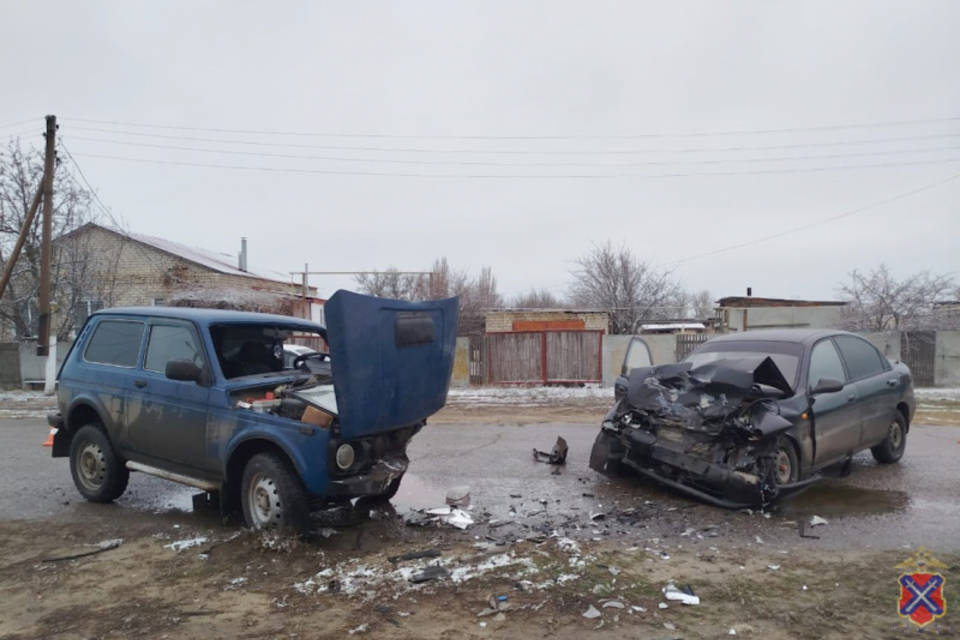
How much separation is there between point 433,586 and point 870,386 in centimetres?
555

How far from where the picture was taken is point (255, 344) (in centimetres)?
588

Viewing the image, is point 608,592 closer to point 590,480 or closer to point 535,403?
point 590,480

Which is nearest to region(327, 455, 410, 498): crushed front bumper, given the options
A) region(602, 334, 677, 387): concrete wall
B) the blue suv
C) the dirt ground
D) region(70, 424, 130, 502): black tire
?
the blue suv

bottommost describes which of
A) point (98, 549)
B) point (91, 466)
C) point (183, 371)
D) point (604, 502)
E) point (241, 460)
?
point (98, 549)

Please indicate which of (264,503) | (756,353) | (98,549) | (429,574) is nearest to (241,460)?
(264,503)

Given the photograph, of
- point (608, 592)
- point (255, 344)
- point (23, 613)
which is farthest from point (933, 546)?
point (23, 613)

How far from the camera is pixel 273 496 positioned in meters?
4.79

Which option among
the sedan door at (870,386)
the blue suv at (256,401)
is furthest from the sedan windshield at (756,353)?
the blue suv at (256,401)

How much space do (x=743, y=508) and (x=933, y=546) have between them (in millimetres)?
1375

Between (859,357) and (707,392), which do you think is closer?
(707,392)

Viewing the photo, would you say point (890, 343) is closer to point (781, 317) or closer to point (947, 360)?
point (947, 360)

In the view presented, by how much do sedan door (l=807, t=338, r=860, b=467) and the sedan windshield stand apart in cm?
16

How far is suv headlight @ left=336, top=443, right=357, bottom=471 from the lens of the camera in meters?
4.64

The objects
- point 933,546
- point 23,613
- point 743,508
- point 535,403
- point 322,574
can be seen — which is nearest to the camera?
point 23,613
